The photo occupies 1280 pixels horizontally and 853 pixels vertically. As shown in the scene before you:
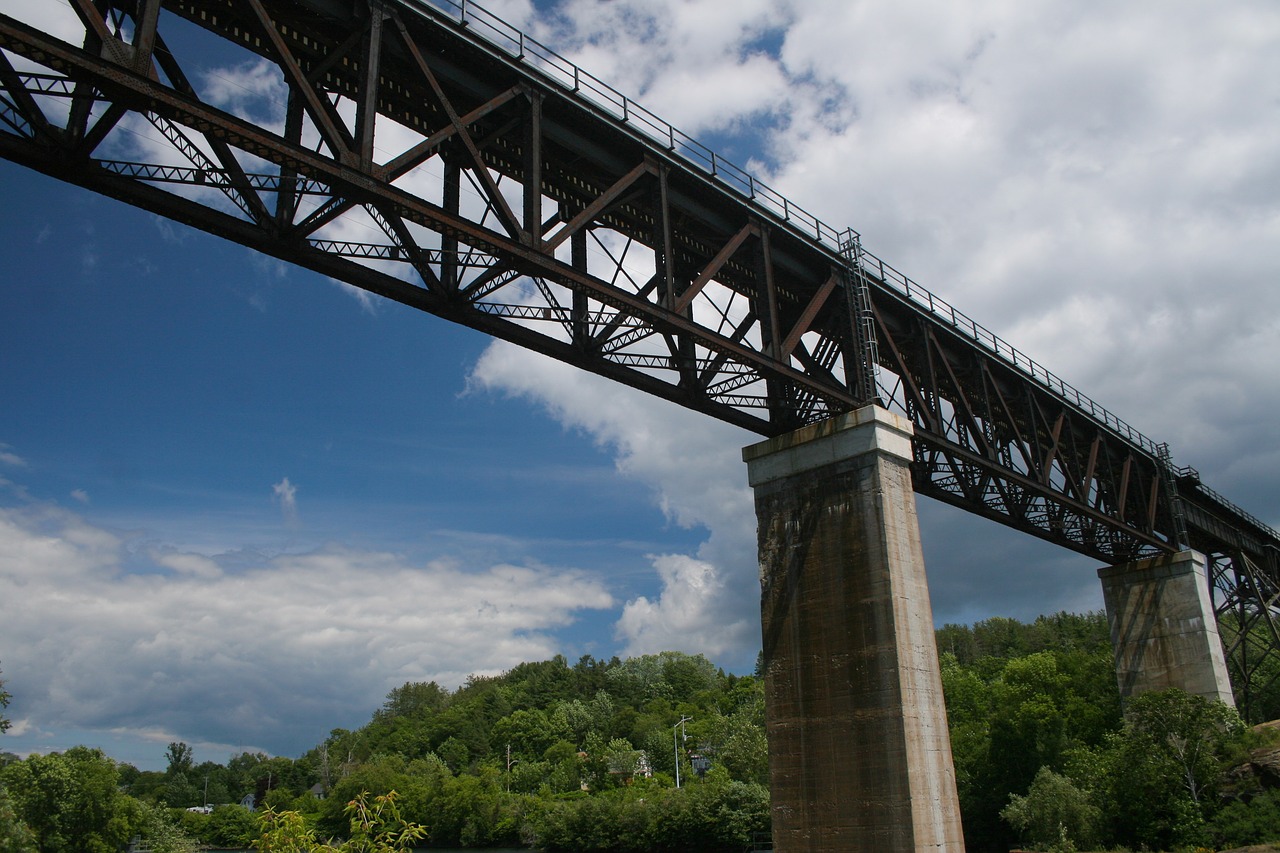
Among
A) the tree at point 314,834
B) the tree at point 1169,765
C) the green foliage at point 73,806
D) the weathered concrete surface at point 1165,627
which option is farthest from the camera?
the green foliage at point 73,806

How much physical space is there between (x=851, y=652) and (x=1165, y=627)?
3270cm

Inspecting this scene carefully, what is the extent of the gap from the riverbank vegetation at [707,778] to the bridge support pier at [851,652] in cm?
1185

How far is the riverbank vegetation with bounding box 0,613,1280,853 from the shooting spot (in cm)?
4056

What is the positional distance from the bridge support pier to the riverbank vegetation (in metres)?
11.9

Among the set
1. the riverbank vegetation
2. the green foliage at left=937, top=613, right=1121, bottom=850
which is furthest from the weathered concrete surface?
the green foliage at left=937, top=613, right=1121, bottom=850

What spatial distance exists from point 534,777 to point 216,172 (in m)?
112

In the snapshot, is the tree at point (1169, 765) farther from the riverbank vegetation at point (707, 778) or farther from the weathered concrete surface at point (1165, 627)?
the weathered concrete surface at point (1165, 627)

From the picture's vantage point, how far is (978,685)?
82625mm

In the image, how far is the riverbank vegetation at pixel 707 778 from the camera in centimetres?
4056

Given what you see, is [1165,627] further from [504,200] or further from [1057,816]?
[504,200]

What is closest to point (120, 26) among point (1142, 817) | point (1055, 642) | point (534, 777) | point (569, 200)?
point (569, 200)

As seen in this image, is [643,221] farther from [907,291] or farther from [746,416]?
[907,291]

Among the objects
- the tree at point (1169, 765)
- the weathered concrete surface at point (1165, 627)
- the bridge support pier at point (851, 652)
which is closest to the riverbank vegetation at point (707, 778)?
the tree at point (1169, 765)

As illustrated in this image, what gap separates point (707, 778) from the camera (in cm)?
8412
